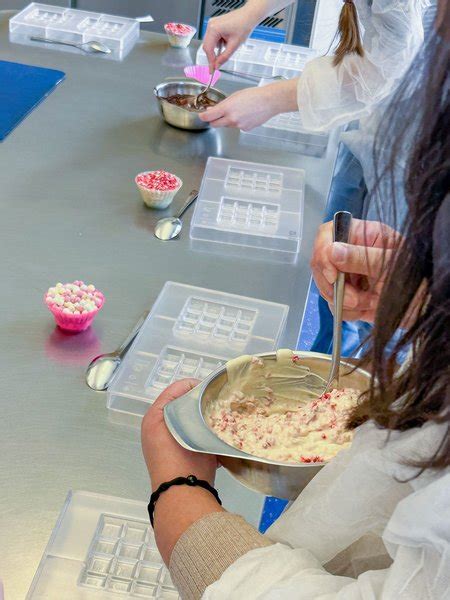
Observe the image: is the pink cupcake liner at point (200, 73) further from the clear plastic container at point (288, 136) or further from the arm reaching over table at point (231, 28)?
the clear plastic container at point (288, 136)

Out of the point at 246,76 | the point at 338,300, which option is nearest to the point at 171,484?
the point at 338,300

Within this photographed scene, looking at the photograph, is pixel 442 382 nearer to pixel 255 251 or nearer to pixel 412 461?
pixel 412 461

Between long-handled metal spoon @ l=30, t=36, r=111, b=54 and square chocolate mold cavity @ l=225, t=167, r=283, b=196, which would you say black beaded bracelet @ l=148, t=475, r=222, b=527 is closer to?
square chocolate mold cavity @ l=225, t=167, r=283, b=196

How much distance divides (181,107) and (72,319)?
0.84 m

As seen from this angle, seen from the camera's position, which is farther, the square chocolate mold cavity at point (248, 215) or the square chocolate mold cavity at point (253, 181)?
the square chocolate mold cavity at point (253, 181)

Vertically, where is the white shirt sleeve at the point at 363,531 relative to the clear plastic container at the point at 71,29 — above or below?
above

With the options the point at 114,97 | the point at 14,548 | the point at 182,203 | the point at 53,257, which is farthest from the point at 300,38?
the point at 14,548

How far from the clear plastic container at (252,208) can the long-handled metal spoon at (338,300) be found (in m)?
0.32

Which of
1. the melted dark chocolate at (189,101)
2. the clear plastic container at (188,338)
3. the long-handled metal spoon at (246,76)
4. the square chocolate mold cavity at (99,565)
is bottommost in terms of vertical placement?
the long-handled metal spoon at (246,76)

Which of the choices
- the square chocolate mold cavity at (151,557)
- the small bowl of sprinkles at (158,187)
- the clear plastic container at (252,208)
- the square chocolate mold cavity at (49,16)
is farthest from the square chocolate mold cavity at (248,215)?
the square chocolate mold cavity at (49,16)

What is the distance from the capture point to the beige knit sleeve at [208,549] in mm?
755

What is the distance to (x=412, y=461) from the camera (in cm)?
65

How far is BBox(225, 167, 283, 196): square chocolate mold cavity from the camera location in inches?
64.9

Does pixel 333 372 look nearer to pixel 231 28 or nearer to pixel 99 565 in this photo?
pixel 99 565
